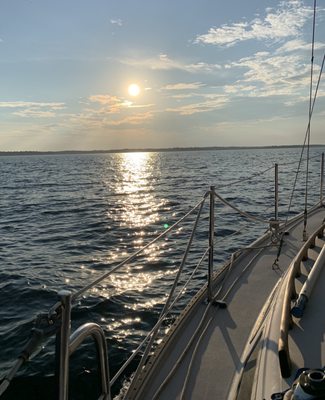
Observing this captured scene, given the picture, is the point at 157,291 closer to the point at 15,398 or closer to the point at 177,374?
the point at 15,398

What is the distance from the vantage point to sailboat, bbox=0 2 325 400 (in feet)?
5.54

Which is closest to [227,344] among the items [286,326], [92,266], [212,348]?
[212,348]

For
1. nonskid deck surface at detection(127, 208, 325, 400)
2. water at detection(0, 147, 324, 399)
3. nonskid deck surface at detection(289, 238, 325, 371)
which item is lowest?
water at detection(0, 147, 324, 399)

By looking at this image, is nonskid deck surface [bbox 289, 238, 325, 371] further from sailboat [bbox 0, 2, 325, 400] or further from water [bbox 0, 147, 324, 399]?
water [bbox 0, 147, 324, 399]

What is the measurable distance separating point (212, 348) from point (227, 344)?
0.14 m

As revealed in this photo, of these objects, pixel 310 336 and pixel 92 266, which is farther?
pixel 92 266

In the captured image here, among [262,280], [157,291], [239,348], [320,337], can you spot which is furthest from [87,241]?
[320,337]

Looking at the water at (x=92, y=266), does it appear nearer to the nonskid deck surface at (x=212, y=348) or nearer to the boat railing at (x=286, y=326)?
the nonskid deck surface at (x=212, y=348)

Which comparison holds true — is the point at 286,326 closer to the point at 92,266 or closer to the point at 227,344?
the point at 227,344

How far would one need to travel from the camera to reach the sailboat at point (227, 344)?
5.54ft

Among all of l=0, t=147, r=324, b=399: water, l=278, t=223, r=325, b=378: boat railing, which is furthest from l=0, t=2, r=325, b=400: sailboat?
l=0, t=147, r=324, b=399: water

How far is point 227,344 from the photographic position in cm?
343

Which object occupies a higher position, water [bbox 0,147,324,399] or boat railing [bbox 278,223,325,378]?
boat railing [bbox 278,223,325,378]

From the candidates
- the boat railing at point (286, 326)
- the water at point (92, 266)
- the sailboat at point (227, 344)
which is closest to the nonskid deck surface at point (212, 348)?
the sailboat at point (227, 344)
